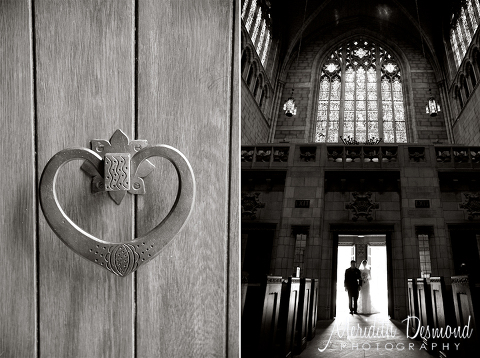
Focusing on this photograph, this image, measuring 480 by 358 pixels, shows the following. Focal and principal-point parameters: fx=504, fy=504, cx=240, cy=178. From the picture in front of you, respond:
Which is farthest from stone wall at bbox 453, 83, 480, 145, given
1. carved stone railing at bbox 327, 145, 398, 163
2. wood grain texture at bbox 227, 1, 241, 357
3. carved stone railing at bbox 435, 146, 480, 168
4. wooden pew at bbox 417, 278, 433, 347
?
wood grain texture at bbox 227, 1, 241, 357

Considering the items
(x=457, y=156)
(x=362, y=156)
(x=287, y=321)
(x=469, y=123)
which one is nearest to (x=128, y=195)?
(x=287, y=321)

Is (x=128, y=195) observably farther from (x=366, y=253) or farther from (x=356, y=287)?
(x=366, y=253)

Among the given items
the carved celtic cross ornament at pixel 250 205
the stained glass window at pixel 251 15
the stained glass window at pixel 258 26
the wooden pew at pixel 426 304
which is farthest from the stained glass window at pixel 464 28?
the wooden pew at pixel 426 304

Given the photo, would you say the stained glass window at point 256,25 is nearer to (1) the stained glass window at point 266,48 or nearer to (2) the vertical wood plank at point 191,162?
(1) the stained glass window at point 266,48

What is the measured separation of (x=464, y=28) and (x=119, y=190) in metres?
16.4

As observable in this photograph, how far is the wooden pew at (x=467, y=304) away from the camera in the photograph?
10.8ft

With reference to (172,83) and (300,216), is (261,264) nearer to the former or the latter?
(300,216)

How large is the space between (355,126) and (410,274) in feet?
26.9

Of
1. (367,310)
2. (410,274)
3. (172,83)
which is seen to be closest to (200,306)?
(172,83)

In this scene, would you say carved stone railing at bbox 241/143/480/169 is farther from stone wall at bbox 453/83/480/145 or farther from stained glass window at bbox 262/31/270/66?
stained glass window at bbox 262/31/270/66

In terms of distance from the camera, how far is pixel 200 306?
0.92 meters

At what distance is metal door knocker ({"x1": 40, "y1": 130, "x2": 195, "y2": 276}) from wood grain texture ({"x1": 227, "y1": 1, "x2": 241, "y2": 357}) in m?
0.09

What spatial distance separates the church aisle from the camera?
5.68 meters

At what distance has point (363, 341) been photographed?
6.54 meters
